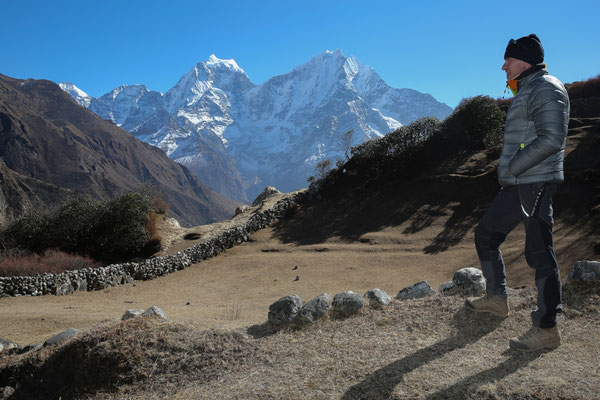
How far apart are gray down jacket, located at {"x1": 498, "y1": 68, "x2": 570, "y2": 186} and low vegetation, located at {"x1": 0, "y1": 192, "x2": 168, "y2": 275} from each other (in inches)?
651

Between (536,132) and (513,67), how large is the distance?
0.77 metres

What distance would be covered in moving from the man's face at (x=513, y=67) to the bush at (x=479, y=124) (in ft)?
59.1

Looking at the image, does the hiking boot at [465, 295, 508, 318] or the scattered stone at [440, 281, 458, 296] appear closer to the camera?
the hiking boot at [465, 295, 508, 318]


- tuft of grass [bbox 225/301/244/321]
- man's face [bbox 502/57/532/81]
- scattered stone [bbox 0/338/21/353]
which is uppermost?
man's face [bbox 502/57/532/81]

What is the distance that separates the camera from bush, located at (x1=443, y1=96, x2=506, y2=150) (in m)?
20.7

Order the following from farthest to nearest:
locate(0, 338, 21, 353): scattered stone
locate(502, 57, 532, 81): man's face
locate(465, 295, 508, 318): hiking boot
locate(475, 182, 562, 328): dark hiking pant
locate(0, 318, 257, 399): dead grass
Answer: locate(0, 338, 21, 353): scattered stone
locate(465, 295, 508, 318): hiking boot
locate(0, 318, 257, 399): dead grass
locate(502, 57, 532, 81): man's face
locate(475, 182, 562, 328): dark hiking pant

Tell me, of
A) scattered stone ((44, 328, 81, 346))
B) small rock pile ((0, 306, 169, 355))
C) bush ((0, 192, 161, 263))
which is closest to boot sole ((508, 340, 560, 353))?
small rock pile ((0, 306, 169, 355))

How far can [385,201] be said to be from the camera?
1902 cm

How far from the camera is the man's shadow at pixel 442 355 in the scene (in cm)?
338

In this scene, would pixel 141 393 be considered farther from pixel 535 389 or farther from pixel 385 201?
pixel 385 201

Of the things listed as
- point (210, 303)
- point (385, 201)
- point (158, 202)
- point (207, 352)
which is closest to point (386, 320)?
point (207, 352)

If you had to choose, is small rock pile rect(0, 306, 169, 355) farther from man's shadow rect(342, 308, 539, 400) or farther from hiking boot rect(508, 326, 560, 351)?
hiking boot rect(508, 326, 560, 351)

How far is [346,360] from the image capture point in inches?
Result: 160

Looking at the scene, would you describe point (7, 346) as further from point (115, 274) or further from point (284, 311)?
point (115, 274)
